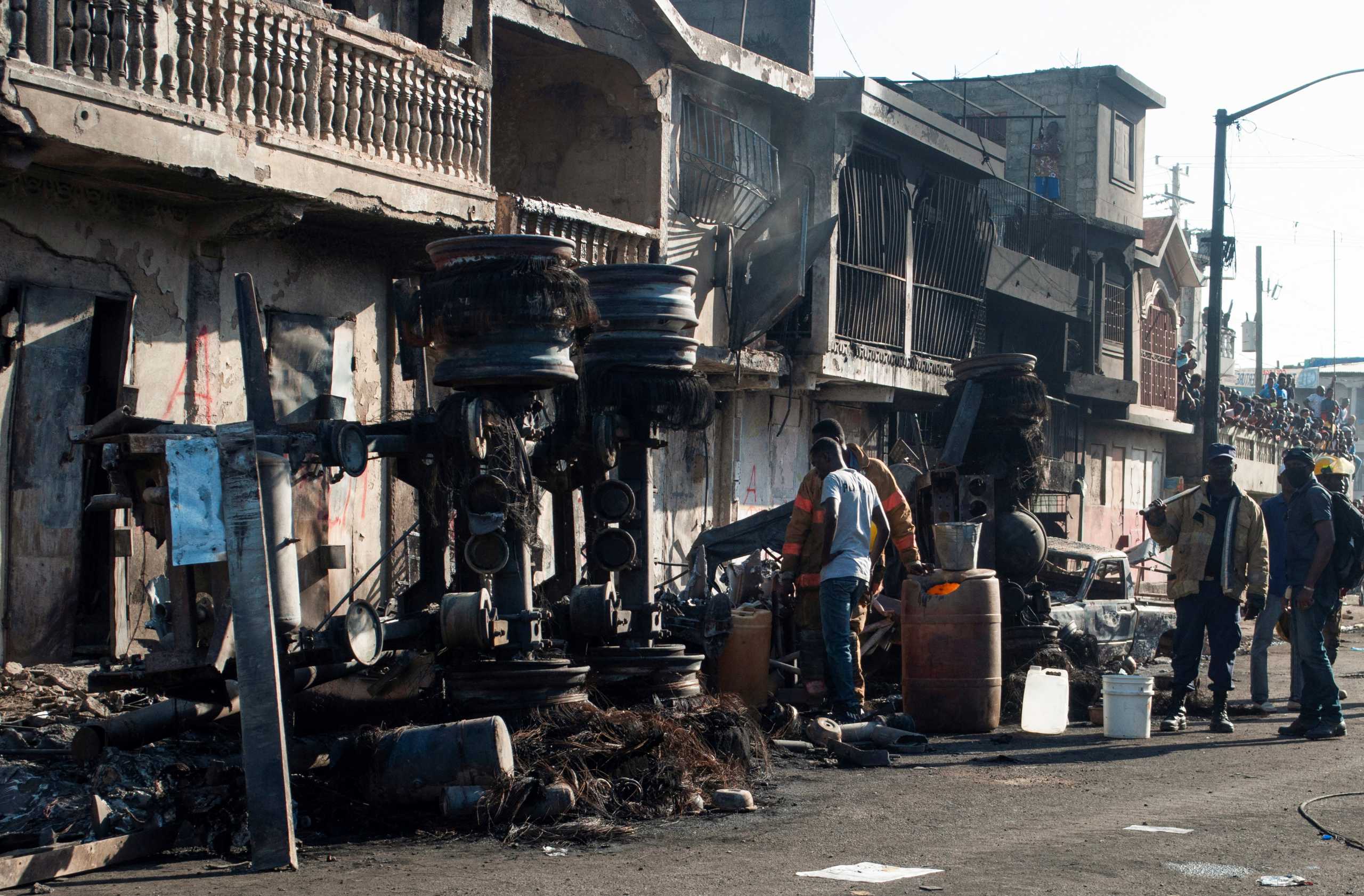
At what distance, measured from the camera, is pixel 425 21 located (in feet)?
45.2

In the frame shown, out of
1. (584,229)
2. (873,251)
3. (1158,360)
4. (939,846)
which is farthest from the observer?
(1158,360)

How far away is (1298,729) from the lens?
1002 centimetres

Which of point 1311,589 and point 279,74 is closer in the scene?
point 1311,589

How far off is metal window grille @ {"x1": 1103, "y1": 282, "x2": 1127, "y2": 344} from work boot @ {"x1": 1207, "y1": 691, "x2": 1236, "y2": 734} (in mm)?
22324

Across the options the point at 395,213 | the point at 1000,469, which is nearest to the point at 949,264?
the point at 1000,469

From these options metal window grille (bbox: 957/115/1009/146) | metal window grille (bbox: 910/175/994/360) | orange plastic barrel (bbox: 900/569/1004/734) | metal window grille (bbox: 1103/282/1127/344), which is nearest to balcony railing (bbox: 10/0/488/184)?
orange plastic barrel (bbox: 900/569/1004/734)

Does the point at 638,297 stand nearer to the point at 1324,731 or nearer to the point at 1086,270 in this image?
the point at 1324,731

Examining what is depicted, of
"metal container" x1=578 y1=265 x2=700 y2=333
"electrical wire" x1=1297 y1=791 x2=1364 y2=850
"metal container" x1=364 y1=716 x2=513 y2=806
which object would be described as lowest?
"electrical wire" x1=1297 y1=791 x2=1364 y2=850

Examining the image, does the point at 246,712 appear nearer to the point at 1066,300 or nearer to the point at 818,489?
the point at 818,489

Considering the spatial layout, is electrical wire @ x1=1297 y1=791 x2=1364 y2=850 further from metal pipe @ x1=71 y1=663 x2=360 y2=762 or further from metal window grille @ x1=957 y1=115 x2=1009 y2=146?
metal window grille @ x1=957 y1=115 x2=1009 y2=146

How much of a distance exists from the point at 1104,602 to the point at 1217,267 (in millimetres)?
9144

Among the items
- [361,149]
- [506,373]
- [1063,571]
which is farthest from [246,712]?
[1063,571]

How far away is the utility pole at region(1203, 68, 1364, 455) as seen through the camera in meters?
21.9

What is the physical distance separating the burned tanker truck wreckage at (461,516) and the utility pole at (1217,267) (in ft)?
48.8
